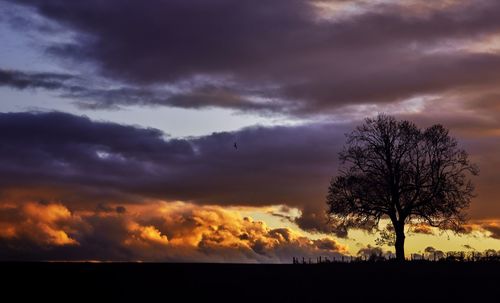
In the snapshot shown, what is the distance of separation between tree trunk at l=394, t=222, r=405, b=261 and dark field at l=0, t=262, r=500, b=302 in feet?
76.9

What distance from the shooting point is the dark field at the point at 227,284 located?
1271 inches

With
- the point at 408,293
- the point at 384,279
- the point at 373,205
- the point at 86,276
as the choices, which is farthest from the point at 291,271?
the point at 373,205

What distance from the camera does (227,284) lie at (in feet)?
118

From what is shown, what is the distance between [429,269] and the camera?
4816cm

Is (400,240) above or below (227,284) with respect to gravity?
above

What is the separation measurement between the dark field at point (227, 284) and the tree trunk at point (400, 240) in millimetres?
23446

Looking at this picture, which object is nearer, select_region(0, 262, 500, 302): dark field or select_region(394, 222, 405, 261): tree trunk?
select_region(0, 262, 500, 302): dark field

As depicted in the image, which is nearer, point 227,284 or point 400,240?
point 227,284

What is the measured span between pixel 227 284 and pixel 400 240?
36.6 m

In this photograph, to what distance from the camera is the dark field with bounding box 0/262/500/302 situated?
32281 mm

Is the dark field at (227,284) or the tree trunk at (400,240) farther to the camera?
the tree trunk at (400,240)

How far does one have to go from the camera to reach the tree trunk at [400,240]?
68625mm

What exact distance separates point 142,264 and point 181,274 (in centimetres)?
312

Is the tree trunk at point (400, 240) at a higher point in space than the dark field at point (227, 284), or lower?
higher
